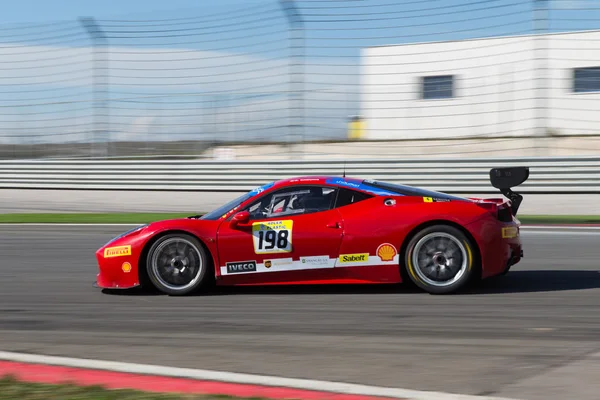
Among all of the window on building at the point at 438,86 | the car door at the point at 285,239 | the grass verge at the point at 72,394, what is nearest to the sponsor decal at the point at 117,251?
the car door at the point at 285,239

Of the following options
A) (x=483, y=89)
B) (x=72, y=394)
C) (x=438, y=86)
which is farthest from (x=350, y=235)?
(x=438, y=86)

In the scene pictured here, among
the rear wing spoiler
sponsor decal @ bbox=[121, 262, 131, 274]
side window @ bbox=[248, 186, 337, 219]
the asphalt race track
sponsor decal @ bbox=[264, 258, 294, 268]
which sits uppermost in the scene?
the rear wing spoiler

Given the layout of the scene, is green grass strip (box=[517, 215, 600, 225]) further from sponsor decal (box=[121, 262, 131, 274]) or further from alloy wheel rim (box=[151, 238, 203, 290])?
sponsor decal (box=[121, 262, 131, 274])

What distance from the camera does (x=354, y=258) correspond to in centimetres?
724

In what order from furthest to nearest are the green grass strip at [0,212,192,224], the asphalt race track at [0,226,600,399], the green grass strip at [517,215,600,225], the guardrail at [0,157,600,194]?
the guardrail at [0,157,600,194], the green grass strip at [0,212,192,224], the green grass strip at [517,215,600,225], the asphalt race track at [0,226,600,399]

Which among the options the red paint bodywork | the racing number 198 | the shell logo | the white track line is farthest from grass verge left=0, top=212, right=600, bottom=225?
the white track line

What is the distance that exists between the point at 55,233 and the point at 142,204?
5.11 meters

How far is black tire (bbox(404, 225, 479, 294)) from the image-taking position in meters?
7.14

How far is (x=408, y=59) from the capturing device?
17.7 meters

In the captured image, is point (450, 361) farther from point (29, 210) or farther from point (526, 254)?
point (29, 210)

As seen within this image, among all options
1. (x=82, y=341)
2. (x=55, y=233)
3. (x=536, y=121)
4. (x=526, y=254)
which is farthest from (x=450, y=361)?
(x=536, y=121)

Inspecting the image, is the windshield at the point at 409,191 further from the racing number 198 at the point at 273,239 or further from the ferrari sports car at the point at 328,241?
the racing number 198 at the point at 273,239

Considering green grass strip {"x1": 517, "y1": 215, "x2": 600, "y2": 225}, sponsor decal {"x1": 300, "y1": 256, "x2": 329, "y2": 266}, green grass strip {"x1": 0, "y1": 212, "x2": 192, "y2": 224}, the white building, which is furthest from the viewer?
the white building

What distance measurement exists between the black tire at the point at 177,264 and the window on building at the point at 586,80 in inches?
530
